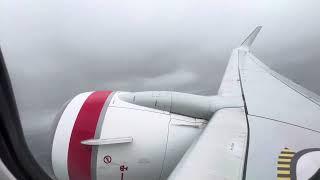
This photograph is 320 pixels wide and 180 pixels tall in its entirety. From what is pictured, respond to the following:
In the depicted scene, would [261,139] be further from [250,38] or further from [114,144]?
[250,38]

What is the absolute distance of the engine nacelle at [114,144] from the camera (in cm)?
541

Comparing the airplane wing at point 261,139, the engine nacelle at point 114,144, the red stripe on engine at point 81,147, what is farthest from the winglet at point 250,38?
the red stripe on engine at point 81,147

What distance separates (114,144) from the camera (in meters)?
5.38

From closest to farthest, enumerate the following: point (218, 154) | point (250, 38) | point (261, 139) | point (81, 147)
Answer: point (218, 154), point (261, 139), point (81, 147), point (250, 38)

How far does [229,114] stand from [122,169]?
6.78 feet

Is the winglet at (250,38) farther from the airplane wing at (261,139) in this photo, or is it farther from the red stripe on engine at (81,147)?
the red stripe on engine at (81,147)

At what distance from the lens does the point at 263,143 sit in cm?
402

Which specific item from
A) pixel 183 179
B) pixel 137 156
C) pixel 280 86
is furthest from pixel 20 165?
pixel 280 86

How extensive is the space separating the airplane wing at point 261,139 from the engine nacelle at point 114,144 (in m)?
0.91

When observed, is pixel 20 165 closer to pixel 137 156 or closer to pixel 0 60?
pixel 0 60

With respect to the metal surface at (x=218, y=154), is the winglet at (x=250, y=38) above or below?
above

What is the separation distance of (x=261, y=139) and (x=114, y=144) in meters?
2.41

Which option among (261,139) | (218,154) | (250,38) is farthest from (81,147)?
(250,38)

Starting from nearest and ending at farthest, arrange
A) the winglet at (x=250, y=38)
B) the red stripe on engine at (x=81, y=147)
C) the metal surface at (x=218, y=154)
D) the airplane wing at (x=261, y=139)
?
1. the metal surface at (x=218, y=154)
2. the airplane wing at (x=261, y=139)
3. the red stripe on engine at (x=81, y=147)
4. the winglet at (x=250, y=38)
